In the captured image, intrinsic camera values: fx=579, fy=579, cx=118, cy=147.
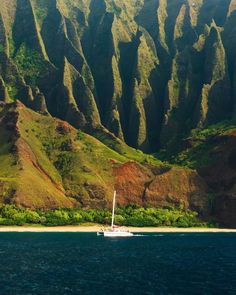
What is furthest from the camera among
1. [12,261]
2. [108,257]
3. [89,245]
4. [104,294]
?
[89,245]

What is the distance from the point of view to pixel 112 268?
5098 inches

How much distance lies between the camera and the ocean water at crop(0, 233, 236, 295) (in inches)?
4104

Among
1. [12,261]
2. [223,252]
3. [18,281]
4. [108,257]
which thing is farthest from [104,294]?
[223,252]

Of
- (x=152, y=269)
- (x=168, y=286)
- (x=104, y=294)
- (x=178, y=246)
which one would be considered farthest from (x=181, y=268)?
(x=178, y=246)

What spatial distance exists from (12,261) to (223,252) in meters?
66.9

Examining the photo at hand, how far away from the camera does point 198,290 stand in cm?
10375

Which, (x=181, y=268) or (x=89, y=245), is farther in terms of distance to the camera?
(x=89, y=245)

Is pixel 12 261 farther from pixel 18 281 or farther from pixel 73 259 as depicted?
pixel 18 281

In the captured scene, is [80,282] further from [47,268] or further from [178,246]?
[178,246]

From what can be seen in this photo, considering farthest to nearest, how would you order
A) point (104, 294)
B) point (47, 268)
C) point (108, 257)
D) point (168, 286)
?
point (108, 257) → point (47, 268) → point (168, 286) → point (104, 294)

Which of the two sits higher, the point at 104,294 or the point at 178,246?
the point at 178,246

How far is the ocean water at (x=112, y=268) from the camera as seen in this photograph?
104238mm

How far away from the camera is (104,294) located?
98562 millimetres

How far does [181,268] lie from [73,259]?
2778cm
